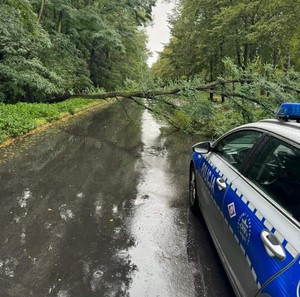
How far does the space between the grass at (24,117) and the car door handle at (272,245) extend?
8209 mm

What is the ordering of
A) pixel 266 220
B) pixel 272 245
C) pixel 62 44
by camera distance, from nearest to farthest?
1. pixel 272 245
2. pixel 266 220
3. pixel 62 44

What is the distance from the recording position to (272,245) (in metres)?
1.87

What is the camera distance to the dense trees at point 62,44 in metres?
13.5

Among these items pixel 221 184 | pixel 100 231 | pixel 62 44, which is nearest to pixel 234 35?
pixel 62 44

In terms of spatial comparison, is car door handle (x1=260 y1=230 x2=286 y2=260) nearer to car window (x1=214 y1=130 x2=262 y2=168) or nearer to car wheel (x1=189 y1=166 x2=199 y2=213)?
car window (x1=214 y1=130 x2=262 y2=168)

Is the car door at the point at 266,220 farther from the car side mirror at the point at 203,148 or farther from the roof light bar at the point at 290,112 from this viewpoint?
the car side mirror at the point at 203,148

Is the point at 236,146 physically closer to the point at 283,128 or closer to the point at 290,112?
the point at 290,112

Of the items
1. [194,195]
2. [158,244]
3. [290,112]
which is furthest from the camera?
[194,195]

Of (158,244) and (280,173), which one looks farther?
(158,244)

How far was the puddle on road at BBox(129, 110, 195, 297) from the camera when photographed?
3121mm

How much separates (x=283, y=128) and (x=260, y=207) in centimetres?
74

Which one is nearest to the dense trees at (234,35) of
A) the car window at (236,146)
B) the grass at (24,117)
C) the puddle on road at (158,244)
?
the grass at (24,117)

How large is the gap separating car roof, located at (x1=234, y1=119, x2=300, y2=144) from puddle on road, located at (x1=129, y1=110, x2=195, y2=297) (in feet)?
5.64

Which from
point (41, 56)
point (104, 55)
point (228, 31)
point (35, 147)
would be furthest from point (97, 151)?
point (104, 55)
